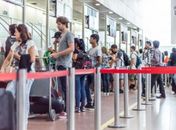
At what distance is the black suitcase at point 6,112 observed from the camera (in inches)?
127

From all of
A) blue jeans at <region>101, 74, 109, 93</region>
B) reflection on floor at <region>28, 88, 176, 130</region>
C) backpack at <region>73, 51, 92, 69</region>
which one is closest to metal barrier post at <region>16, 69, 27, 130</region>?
reflection on floor at <region>28, 88, 176, 130</region>

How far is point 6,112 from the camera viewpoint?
3225 millimetres

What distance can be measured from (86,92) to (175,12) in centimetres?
300

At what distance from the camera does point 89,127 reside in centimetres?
588

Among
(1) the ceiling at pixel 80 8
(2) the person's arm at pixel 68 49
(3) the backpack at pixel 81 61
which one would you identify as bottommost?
(3) the backpack at pixel 81 61

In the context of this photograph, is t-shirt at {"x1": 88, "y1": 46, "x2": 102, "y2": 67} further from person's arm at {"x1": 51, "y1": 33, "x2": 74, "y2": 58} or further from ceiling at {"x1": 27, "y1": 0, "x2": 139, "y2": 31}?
ceiling at {"x1": 27, "y1": 0, "x2": 139, "y2": 31}

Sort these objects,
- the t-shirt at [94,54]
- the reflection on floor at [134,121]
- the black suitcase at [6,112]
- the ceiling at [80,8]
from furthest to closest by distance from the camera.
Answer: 1. the ceiling at [80,8]
2. the t-shirt at [94,54]
3. the reflection on floor at [134,121]
4. the black suitcase at [6,112]

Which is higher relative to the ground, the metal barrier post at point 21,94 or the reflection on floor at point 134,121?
the metal barrier post at point 21,94

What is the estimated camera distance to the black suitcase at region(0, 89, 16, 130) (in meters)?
3.22

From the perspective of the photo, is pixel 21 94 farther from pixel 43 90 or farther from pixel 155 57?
pixel 155 57

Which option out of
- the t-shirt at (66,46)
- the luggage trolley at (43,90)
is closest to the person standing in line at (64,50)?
the t-shirt at (66,46)

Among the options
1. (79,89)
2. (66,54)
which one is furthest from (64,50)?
(79,89)

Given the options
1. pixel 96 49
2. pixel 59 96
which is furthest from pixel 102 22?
pixel 59 96

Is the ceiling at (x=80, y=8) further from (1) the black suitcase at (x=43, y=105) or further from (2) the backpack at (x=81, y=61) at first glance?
(1) the black suitcase at (x=43, y=105)
